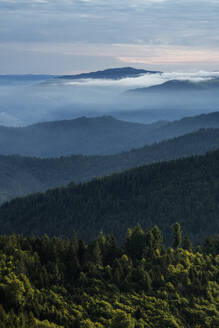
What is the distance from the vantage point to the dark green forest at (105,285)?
4234 cm

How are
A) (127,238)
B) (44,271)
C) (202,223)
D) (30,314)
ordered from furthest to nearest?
(202,223) → (127,238) → (44,271) → (30,314)

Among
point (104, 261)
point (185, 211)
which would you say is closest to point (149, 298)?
point (104, 261)

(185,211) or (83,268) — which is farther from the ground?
(83,268)

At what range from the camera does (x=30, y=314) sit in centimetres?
3931

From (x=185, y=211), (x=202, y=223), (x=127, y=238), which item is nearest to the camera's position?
(x=127, y=238)

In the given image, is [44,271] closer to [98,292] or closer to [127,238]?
[98,292]

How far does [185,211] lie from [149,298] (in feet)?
456

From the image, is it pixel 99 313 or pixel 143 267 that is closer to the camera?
pixel 99 313

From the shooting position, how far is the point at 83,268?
2114 inches

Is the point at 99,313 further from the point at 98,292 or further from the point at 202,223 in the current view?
the point at 202,223

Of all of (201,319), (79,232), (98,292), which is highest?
(98,292)

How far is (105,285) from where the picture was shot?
2044 inches

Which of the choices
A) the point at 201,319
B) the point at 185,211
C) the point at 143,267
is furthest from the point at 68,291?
the point at 185,211

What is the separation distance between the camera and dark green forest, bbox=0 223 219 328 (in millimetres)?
42344
